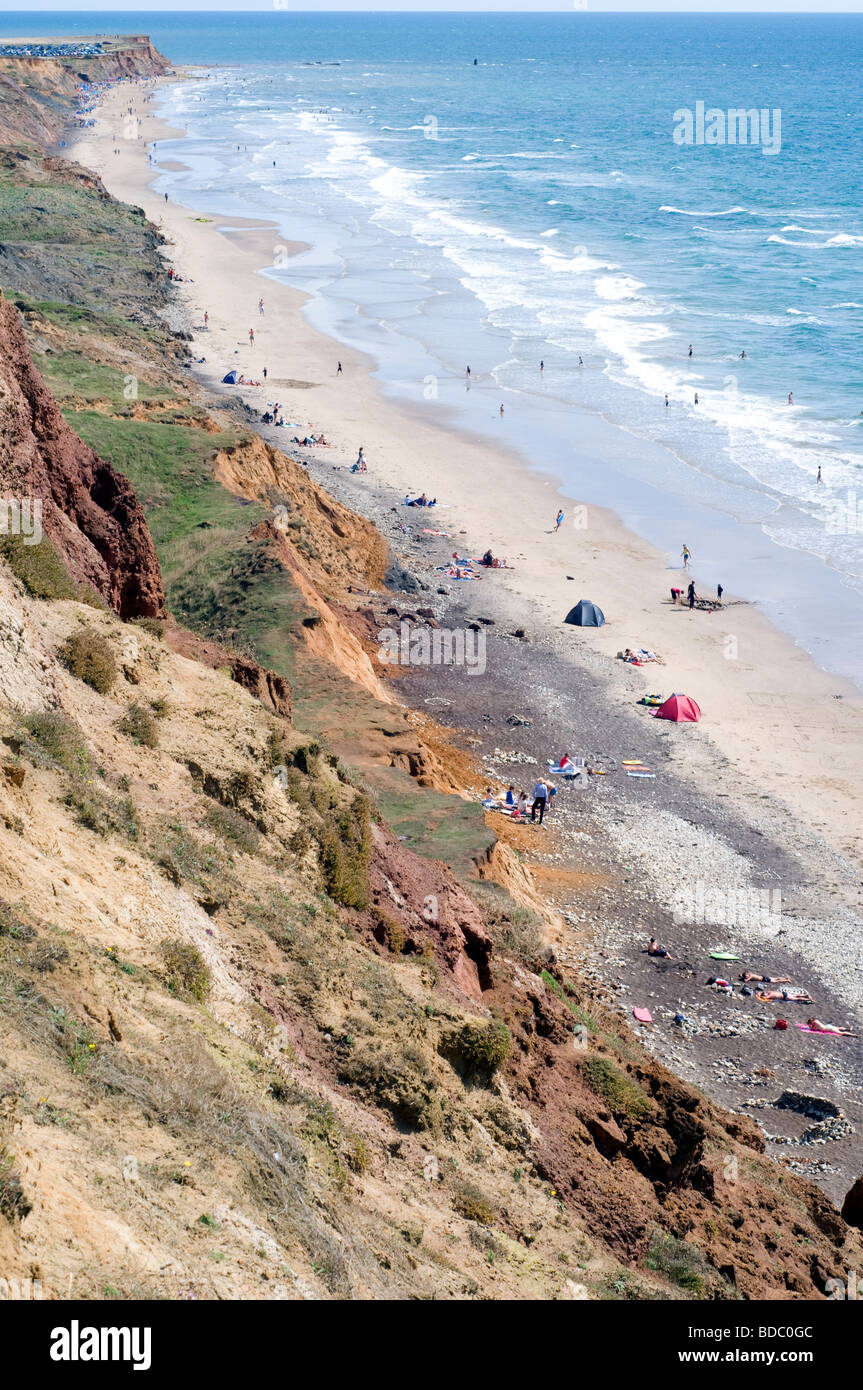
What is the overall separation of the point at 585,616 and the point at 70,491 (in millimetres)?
19749

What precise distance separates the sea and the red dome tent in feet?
17.3

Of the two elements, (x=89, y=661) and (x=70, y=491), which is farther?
(x=70, y=491)

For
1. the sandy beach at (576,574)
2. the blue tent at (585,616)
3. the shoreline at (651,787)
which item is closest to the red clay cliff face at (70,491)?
the shoreline at (651,787)

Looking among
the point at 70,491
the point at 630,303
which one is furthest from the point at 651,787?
the point at 630,303

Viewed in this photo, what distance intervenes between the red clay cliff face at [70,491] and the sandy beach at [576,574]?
50.5 ft

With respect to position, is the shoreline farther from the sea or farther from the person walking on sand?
the sea

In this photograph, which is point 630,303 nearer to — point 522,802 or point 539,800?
point 522,802

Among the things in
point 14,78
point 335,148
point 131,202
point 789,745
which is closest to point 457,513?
point 789,745

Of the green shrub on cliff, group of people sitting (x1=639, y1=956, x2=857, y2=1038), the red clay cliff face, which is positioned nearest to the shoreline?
group of people sitting (x1=639, y1=956, x2=857, y2=1038)

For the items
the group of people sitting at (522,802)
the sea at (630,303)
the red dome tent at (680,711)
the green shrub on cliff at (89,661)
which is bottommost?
the group of people sitting at (522,802)

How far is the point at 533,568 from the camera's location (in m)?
41.1

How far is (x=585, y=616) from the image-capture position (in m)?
37.2

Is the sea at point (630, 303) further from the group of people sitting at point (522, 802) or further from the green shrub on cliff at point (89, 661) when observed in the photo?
the green shrub on cliff at point (89, 661)

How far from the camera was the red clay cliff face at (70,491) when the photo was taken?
18188 millimetres
